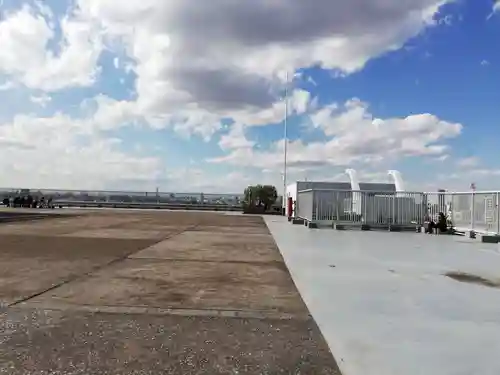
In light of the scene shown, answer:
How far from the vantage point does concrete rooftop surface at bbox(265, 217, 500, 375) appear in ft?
14.1

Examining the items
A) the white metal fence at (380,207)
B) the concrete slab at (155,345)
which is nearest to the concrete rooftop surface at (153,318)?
the concrete slab at (155,345)

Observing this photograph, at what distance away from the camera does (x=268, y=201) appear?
47.3 meters

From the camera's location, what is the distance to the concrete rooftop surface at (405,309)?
4.29 meters

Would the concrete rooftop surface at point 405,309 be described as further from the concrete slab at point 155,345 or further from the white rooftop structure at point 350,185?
the white rooftop structure at point 350,185

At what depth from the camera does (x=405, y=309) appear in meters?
6.11

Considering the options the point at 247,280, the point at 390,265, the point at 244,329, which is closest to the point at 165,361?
the point at 244,329

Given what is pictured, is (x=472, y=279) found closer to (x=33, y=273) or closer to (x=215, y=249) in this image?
(x=215, y=249)

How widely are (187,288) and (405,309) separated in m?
3.18

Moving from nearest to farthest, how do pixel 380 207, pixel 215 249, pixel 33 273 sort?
pixel 33 273
pixel 215 249
pixel 380 207

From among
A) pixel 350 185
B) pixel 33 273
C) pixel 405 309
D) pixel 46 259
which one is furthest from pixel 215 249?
pixel 350 185

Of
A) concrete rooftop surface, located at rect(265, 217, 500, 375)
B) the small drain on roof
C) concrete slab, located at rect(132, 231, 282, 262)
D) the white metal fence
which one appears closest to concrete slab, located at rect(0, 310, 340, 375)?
concrete rooftop surface, located at rect(265, 217, 500, 375)

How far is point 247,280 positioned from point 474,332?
3.86m

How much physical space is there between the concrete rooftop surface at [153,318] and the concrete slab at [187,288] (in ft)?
0.05

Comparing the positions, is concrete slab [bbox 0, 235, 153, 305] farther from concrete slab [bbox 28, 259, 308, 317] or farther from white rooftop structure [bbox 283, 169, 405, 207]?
white rooftop structure [bbox 283, 169, 405, 207]
